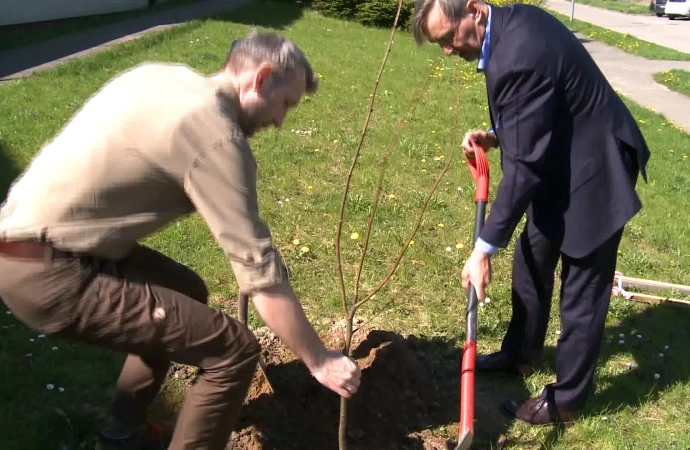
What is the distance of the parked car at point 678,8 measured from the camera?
33.1m

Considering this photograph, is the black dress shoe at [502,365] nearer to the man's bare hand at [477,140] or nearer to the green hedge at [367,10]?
the man's bare hand at [477,140]

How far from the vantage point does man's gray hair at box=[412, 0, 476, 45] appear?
2.41 meters

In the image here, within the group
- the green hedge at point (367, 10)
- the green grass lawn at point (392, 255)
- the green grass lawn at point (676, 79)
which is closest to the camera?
the green grass lawn at point (392, 255)

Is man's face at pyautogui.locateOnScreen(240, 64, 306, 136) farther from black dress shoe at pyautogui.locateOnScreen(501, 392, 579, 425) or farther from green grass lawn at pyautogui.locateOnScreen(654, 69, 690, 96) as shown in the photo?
green grass lawn at pyautogui.locateOnScreen(654, 69, 690, 96)

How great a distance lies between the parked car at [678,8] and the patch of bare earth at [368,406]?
117 feet

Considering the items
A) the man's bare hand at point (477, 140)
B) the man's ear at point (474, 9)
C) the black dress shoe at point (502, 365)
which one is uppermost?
the man's ear at point (474, 9)

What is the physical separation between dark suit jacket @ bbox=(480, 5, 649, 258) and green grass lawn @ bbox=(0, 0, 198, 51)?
10.3 metres

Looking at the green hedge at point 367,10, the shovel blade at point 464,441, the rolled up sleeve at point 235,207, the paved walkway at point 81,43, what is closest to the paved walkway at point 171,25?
the paved walkway at point 81,43

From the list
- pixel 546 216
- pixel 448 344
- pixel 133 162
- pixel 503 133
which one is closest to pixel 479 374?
pixel 448 344

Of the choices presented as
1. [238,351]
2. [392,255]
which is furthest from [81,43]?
[238,351]

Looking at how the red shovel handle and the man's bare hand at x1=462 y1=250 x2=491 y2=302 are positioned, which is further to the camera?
the red shovel handle

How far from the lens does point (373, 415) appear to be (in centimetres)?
294

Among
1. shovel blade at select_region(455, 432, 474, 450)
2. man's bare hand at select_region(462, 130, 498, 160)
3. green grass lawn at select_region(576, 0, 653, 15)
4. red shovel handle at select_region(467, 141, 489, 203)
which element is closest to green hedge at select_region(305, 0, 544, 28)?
man's bare hand at select_region(462, 130, 498, 160)

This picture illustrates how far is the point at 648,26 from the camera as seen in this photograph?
28.3 m
